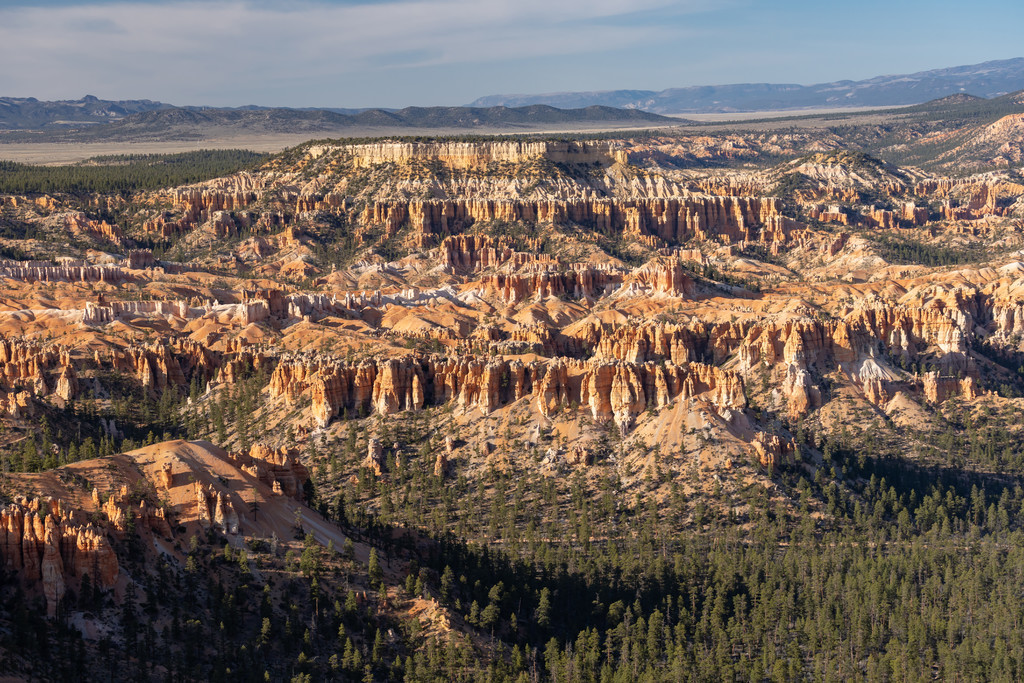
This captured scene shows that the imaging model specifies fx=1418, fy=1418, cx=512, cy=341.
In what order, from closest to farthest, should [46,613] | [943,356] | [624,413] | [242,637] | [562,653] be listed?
1. [46,613]
2. [242,637]
3. [562,653]
4. [624,413]
5. [943,356]

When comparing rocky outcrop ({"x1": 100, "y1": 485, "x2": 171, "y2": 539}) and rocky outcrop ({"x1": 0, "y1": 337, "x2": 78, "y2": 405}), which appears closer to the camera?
rocky outcrop ({"x1": 100, "y1": 485, "x2": 171, "y2": 539})

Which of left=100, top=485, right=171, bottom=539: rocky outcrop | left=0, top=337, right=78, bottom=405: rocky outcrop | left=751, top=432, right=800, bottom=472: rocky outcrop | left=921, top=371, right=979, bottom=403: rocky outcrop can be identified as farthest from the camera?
left=921, top=371, right=979, bottom=403: rocky outcrop

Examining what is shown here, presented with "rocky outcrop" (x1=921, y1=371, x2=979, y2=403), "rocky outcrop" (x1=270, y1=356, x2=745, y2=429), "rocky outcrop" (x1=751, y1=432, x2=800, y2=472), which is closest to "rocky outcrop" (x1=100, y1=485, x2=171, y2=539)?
"rocky outcrop" (x1=270, y1=356, x2=745, y2=429)

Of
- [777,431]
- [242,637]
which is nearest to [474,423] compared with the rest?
[777,431]

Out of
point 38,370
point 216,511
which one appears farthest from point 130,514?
point 38,370

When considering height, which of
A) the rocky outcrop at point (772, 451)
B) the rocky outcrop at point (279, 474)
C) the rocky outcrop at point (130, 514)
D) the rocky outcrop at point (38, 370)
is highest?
the rocky outcrop at point (130, 514)

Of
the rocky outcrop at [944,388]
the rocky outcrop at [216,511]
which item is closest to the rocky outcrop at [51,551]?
the rocky outcrop at [216,511]

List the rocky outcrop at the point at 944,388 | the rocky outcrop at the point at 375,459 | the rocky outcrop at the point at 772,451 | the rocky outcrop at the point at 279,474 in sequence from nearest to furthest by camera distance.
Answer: the rocky outcrop at the point at 279,474 < the rocky outcrop at the point at 772,451 < the rocky outcrop at the point at 375,459 < the rocky outcrop at the point at 944,388

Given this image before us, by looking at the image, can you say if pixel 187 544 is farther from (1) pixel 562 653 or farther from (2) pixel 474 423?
(2) pixel 474 423

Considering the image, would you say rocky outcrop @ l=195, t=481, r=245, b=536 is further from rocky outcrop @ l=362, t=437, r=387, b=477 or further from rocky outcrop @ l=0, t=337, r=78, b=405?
rocky outcrop @ l=0, t=337, r=78, b=405

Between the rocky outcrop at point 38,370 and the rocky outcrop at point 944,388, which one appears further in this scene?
the rocky outcrop at point 944,388

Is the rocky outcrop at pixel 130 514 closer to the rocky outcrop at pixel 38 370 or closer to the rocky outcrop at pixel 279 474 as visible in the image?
the rocky outcrop at pixel 279 474
